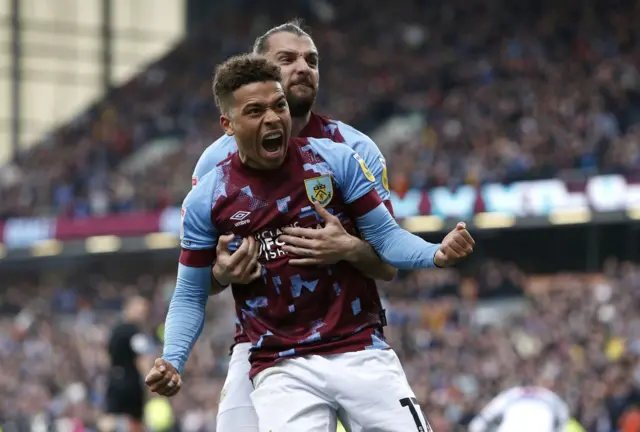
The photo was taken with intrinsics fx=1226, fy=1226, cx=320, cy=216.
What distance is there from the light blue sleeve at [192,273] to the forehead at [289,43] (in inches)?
29.0

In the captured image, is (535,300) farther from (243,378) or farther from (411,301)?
(243,378)

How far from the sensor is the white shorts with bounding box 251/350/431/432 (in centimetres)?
450

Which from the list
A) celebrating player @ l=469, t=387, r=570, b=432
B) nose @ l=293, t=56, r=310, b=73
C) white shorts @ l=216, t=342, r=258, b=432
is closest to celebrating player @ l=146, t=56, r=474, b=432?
white shorts @ l=216, t=342, r=258, b=432

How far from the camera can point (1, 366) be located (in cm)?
2309

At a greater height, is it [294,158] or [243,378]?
[294,158]

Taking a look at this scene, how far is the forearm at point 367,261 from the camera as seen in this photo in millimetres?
4598

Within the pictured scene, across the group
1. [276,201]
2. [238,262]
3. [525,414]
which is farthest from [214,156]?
[525,414]

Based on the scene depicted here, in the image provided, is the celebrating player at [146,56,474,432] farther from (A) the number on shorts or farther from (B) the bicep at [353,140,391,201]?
(B) the bicep at [353,140,391,201]

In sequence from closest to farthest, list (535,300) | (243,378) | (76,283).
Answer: (243,378) < (535,300) < (76,283)

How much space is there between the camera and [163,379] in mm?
4531

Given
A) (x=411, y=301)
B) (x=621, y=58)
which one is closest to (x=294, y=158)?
(x=411, y=301)

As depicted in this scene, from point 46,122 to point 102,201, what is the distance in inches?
549

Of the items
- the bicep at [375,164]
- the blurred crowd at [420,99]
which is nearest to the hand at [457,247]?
the bicep at [375,164]

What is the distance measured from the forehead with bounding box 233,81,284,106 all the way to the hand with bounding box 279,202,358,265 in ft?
1.43
